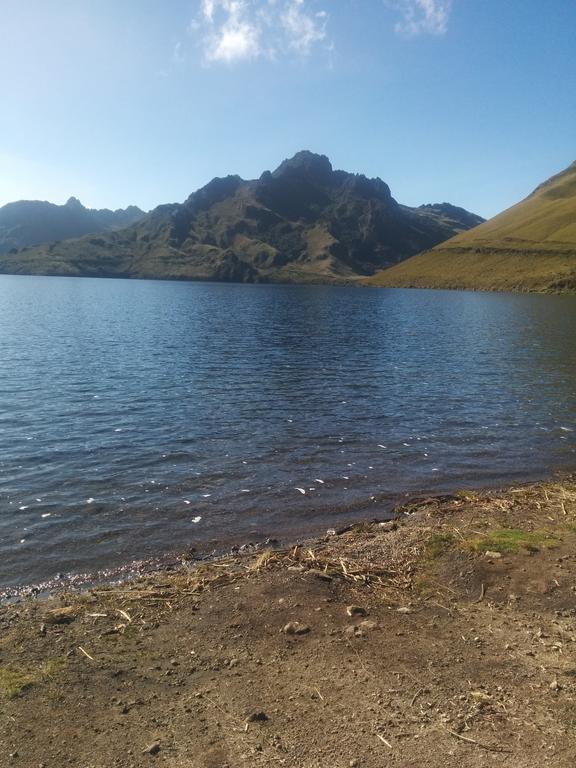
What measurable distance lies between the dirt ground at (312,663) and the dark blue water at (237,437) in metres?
3.86

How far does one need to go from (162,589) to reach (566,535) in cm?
1205

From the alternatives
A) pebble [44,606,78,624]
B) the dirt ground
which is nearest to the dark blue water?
pebble [44,606,78,624]

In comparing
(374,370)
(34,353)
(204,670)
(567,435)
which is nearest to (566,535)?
(204,670)

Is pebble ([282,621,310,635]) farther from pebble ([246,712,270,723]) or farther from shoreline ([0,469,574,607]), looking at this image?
shoreline ([0,469,574,607])

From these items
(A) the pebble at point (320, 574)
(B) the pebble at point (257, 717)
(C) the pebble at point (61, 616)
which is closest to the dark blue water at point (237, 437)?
(C) the pebble at point (61, 616)

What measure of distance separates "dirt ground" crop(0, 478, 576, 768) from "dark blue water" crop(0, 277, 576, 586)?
3856mm

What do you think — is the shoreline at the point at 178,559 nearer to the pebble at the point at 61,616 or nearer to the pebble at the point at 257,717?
the pebble at the point at 61,616

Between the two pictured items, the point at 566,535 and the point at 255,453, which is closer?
the point at 566,535

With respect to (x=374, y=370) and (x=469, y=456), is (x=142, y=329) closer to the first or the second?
(x=374, y=370)

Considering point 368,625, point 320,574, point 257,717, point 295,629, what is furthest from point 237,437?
point 257,717

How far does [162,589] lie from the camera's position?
14.0m

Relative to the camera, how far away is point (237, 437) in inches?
1136

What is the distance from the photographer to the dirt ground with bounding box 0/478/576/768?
8188 mm

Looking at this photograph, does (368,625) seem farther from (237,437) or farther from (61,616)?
(237,437)
